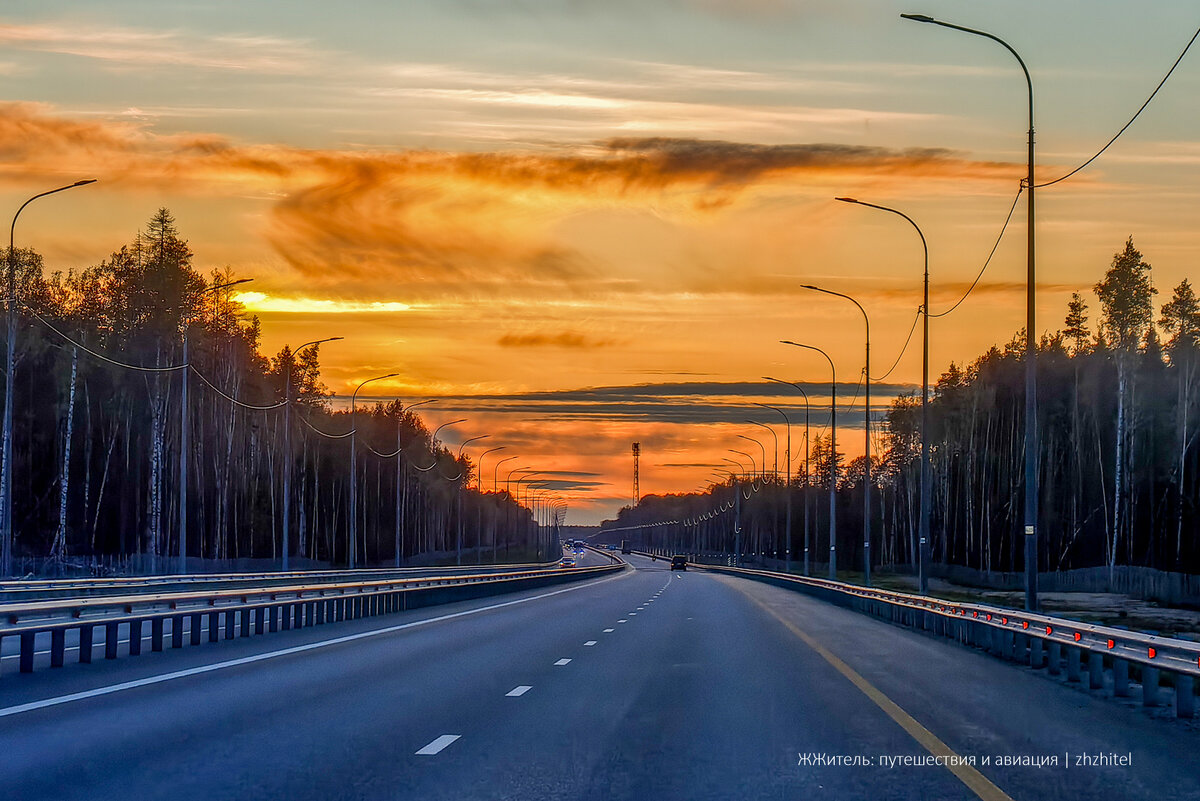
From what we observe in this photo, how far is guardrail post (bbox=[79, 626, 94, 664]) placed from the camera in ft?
74.6

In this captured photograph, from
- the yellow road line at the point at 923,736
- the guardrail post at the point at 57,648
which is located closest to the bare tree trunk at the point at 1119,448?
the yellow road line at the point at 923,736

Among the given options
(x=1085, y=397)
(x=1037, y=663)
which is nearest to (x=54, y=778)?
(x=1037, y=663)

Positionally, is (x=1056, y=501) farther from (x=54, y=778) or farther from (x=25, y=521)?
(x=54, y=778)

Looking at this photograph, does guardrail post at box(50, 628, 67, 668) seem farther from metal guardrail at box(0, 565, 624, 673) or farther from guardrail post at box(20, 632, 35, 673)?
guardrail post at box(20, 632, 35, 673)

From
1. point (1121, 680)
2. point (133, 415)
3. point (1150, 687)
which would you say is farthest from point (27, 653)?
point (133, 415)

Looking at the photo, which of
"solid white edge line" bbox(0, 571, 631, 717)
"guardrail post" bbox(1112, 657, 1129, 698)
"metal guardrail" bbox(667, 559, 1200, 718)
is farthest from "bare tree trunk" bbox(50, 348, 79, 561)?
"guardrail post" bbox(1112, 657, 1129, 698)

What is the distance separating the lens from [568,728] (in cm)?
1502

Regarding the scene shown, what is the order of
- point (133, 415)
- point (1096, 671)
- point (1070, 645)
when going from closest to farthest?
point (1096, 671) → point (1070, 645) → point (133, 415)

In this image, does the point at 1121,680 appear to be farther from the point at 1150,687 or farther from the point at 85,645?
the point at 85,645

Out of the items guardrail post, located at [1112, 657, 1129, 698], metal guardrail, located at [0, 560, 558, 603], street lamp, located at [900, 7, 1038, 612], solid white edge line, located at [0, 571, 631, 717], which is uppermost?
street lamp, located at [900, 7, 1038, 612]

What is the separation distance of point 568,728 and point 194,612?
14.7 meters

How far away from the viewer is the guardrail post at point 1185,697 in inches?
654

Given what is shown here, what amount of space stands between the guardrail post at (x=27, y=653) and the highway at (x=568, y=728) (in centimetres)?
45

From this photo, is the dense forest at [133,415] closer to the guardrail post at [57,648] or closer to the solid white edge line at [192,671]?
the solid white edge line at [192,671]
